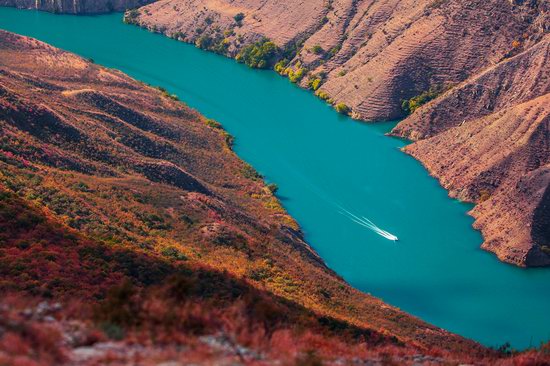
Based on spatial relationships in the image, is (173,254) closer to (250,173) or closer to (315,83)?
(250,173)

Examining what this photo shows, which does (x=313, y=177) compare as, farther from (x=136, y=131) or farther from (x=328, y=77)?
(x=328, y=77)

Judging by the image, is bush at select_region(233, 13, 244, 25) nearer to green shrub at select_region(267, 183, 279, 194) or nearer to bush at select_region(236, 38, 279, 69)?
bush at select_region(236, 38, 279, 69)

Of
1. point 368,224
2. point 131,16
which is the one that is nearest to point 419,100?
point 368,224

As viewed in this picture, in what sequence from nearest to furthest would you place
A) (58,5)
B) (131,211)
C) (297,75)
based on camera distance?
1. (131,211)
2. (297,75)
3. (58,5)

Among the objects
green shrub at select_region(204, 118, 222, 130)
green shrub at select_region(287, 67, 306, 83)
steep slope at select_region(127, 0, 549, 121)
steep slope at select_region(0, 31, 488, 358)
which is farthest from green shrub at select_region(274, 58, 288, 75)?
steep slope at select_region(0, 31, 488, 358)

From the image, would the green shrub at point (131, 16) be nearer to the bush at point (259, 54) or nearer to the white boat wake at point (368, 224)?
the bush at point (259, 54)

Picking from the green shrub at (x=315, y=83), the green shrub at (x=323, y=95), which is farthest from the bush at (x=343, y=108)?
the green shrub at (x=315, y=83)
